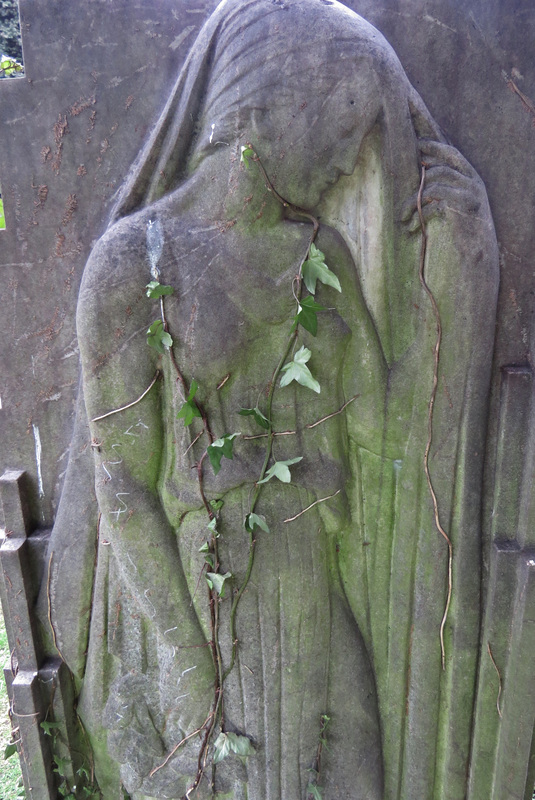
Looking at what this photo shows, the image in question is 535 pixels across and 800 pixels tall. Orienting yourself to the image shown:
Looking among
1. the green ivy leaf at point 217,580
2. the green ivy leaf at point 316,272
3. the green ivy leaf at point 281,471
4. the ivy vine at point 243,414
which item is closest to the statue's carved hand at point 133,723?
the ivy vine at point 243,414

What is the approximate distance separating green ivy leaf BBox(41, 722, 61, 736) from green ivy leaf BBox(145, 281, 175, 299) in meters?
1.71

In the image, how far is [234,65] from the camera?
1633 millimetres

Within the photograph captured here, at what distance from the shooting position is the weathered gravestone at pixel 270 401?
175 centimetres

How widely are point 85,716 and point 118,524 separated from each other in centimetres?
94

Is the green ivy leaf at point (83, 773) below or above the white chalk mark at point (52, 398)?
below

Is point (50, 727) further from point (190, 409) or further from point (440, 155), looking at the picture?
point (440, 155)

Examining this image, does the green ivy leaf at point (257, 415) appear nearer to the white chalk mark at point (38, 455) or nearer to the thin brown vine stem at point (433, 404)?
the thin brown vine stem at point (433, 404)

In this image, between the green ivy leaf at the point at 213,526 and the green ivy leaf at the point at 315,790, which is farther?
the green ivy leaf at the point at 315,790

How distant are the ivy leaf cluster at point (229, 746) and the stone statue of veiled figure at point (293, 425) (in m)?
0.04

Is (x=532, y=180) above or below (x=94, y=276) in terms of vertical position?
above

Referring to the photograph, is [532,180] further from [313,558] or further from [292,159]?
[313,558]

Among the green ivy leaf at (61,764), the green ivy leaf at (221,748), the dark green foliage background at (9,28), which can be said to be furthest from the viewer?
the dark green foliage background at (9,28)

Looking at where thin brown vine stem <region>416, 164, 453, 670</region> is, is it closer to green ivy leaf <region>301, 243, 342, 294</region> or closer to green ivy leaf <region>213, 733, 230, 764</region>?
green ivy leaf <region>301, 243, 342, 294</region>

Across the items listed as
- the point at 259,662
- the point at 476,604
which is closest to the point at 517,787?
the point at 476,604
